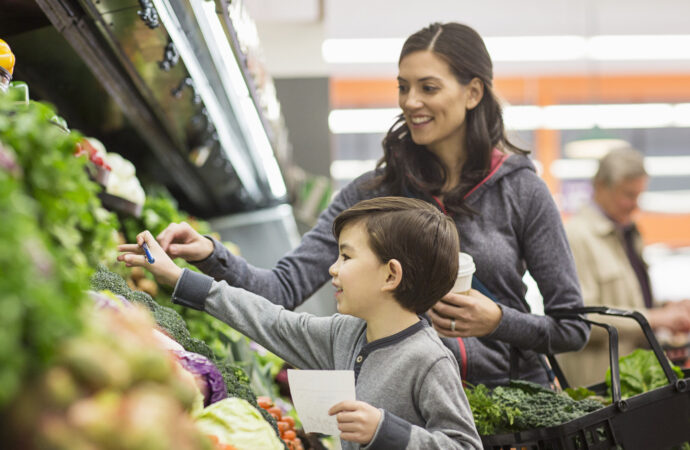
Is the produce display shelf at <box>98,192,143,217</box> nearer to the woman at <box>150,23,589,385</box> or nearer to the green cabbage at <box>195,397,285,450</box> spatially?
the woman at <box>150,23,589,385</box>

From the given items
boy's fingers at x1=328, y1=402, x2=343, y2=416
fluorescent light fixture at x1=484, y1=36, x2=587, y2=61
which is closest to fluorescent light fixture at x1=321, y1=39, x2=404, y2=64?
fluorescent light fixture at x1=484, y1=36, x2=587, y2=61

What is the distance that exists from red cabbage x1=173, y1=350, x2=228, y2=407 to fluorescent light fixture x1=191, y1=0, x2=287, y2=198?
1086 millimetres

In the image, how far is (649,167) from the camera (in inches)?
551

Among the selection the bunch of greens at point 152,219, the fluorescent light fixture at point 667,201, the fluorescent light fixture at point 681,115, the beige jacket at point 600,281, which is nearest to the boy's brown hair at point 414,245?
the bunch of greens at point 152,219

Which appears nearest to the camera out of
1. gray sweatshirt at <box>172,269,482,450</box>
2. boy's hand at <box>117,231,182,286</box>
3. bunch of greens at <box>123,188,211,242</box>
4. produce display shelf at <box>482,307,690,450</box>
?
gray sweatshirt at <box>172,269,482,450</box>

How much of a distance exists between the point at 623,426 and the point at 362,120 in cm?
1113

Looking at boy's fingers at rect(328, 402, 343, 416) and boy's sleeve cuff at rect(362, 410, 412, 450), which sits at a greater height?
boy's fingers at rect(328, 402, 343, 416)

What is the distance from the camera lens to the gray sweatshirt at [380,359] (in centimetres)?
130

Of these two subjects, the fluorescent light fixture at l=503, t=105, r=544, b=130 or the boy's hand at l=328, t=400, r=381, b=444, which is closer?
the boy's hand at l=328, t=400, r=381, b=444

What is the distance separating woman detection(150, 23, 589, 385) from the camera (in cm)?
191

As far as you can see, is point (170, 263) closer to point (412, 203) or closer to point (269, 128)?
point (412, 203)

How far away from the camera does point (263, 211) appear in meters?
5.32

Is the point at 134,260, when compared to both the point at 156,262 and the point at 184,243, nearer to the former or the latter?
the point at 156,262

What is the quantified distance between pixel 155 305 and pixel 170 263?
0.16 meters
